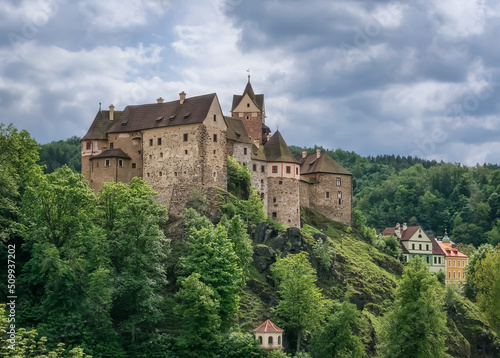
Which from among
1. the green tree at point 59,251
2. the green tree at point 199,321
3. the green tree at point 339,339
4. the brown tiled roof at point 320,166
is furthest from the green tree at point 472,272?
the green tree at point 59,251

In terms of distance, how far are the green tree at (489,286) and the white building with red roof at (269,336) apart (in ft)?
131

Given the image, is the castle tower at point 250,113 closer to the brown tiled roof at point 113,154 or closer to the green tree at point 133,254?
the brown tiled roof at point 113,154

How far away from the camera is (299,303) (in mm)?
79625

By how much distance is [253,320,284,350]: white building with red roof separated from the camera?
75.4 m

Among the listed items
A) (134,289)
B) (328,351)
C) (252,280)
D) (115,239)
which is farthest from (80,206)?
(328,351)

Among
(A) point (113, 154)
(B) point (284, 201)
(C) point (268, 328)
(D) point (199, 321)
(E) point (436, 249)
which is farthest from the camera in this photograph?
(E) point (436, 249)

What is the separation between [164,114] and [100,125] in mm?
8957

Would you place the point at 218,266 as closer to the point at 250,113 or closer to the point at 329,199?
the point at 250,113

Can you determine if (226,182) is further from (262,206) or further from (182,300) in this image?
(182,300)

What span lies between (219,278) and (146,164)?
23.4 m

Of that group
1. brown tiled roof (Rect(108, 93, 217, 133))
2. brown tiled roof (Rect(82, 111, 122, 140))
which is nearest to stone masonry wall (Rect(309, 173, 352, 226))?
brown tiled roof (Rect(108, 93, 217, 133))

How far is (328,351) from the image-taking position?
7638cm

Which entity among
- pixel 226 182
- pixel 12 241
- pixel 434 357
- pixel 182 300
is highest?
pixel 226 182

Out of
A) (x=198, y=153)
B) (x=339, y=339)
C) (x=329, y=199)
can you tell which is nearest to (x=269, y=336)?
(x=339, y=339)
